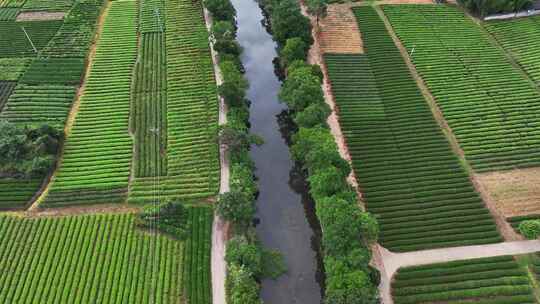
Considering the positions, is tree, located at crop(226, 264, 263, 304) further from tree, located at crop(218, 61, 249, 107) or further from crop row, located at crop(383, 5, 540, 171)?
crop row, located at crop(383, 5, 540, 171)

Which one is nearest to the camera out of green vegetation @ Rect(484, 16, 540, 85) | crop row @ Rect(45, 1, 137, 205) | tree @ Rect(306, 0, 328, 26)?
crop row @ Rect(45, 1, 137, 205)

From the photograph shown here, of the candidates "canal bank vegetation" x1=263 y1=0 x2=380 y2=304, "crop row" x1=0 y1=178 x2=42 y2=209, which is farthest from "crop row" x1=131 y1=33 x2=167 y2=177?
"canal bank vegetation" x1=263 y1=0 x2=380 y2=304

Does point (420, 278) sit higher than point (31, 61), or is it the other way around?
point (31, 61)

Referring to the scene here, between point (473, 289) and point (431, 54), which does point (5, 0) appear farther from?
point (473, 289)

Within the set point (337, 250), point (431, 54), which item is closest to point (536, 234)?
point (337, 250)

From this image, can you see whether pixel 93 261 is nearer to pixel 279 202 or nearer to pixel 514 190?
pixel 279 202

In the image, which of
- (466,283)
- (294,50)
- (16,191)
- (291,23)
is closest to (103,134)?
(16,191)
